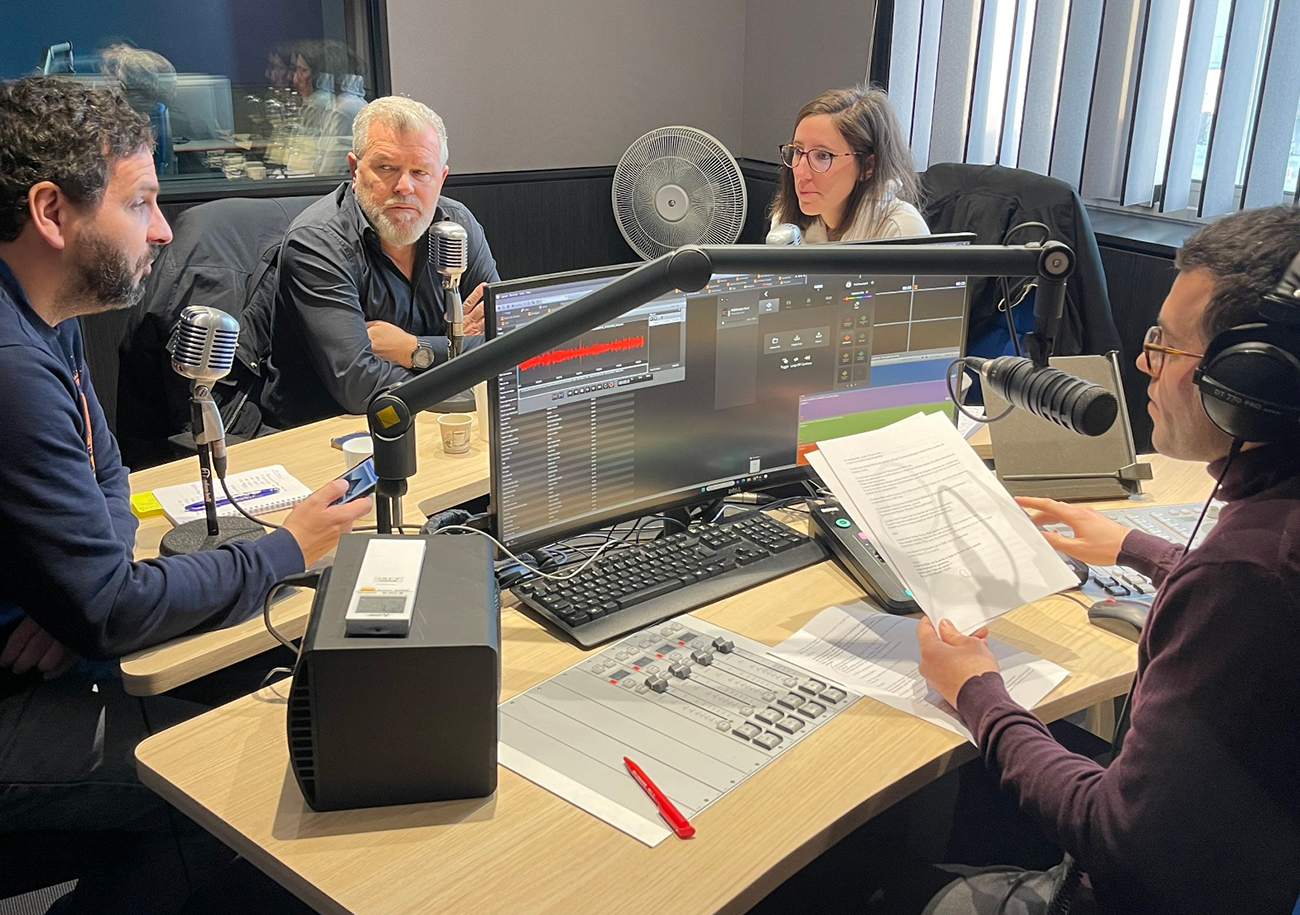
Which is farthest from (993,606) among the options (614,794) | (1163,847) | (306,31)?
(306,31)

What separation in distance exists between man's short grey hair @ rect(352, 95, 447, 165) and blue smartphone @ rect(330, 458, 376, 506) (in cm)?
130

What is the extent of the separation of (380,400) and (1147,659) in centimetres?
83

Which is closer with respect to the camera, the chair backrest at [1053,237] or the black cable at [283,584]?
the black cable at [283,584]

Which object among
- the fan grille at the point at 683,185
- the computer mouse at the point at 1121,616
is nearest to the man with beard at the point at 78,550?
the computer mouse at the point at 1121,616

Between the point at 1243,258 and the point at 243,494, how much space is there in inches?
58.8

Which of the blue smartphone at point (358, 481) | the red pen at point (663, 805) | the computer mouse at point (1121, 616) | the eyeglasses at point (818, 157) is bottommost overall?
the red pen at point (663, 805)

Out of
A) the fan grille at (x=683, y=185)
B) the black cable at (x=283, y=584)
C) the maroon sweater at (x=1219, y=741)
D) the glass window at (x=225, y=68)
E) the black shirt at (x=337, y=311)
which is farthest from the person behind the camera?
the fan grille at (x=683, y=185)

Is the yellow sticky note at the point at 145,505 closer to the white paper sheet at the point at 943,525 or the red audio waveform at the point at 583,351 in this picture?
the red audio waveform at the point at 583,351

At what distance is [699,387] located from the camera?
5.49ft

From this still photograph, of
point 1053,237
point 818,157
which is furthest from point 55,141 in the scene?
point 1053,237

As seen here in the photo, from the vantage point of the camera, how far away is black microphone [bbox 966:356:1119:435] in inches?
42.6

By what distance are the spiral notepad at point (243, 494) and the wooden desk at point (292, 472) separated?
0.02 meters

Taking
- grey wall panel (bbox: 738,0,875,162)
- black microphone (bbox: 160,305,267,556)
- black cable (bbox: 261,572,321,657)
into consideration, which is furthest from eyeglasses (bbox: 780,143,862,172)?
black cable (bbox: 261,572,321,657)

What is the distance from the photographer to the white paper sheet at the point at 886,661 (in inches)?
53.5
